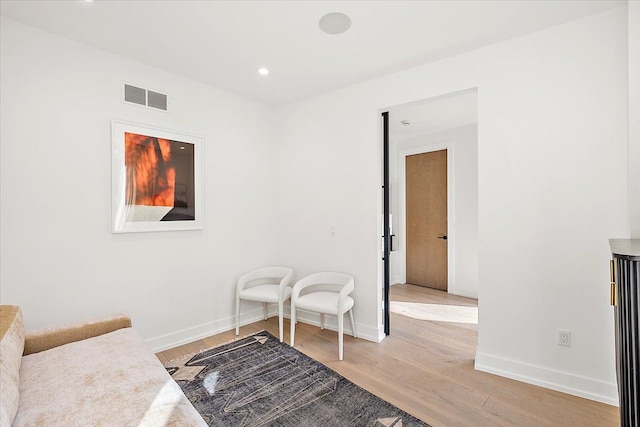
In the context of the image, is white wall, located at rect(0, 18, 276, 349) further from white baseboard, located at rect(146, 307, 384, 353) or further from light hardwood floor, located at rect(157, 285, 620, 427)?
light hardwood floor, located at rect(157, 285, 620, 427)

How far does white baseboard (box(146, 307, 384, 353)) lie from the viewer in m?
2.90

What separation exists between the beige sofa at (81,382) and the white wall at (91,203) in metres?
0.45

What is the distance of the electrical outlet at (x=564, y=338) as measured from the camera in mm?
2199

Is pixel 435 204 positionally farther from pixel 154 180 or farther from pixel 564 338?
pixel 154 180

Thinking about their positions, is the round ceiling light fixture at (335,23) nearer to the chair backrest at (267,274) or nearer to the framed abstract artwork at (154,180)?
the framed abstract artwork at (154,180)

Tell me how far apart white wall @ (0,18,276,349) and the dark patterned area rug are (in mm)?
679

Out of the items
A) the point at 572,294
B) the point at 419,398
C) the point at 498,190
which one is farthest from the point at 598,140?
the point at 419,398

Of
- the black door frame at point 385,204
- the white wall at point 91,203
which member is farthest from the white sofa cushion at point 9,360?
the black door frame at point 385,204

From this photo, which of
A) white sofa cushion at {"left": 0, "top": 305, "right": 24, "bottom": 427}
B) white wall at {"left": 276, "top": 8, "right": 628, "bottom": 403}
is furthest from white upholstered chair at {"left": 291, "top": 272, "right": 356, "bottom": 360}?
white sofa cushion at {"left": 0, "top": 305, "right": 24, "bottom": 427}

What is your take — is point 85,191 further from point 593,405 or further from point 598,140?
point 593,405

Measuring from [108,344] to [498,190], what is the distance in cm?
302

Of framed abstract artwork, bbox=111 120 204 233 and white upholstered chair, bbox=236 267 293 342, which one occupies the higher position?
framed abstract artwork, bbox=111 120 204 233

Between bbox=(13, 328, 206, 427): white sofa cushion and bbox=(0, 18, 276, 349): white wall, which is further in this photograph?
bbox=(0, 18, 276, 349): white wall

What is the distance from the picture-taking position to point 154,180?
112 inches
